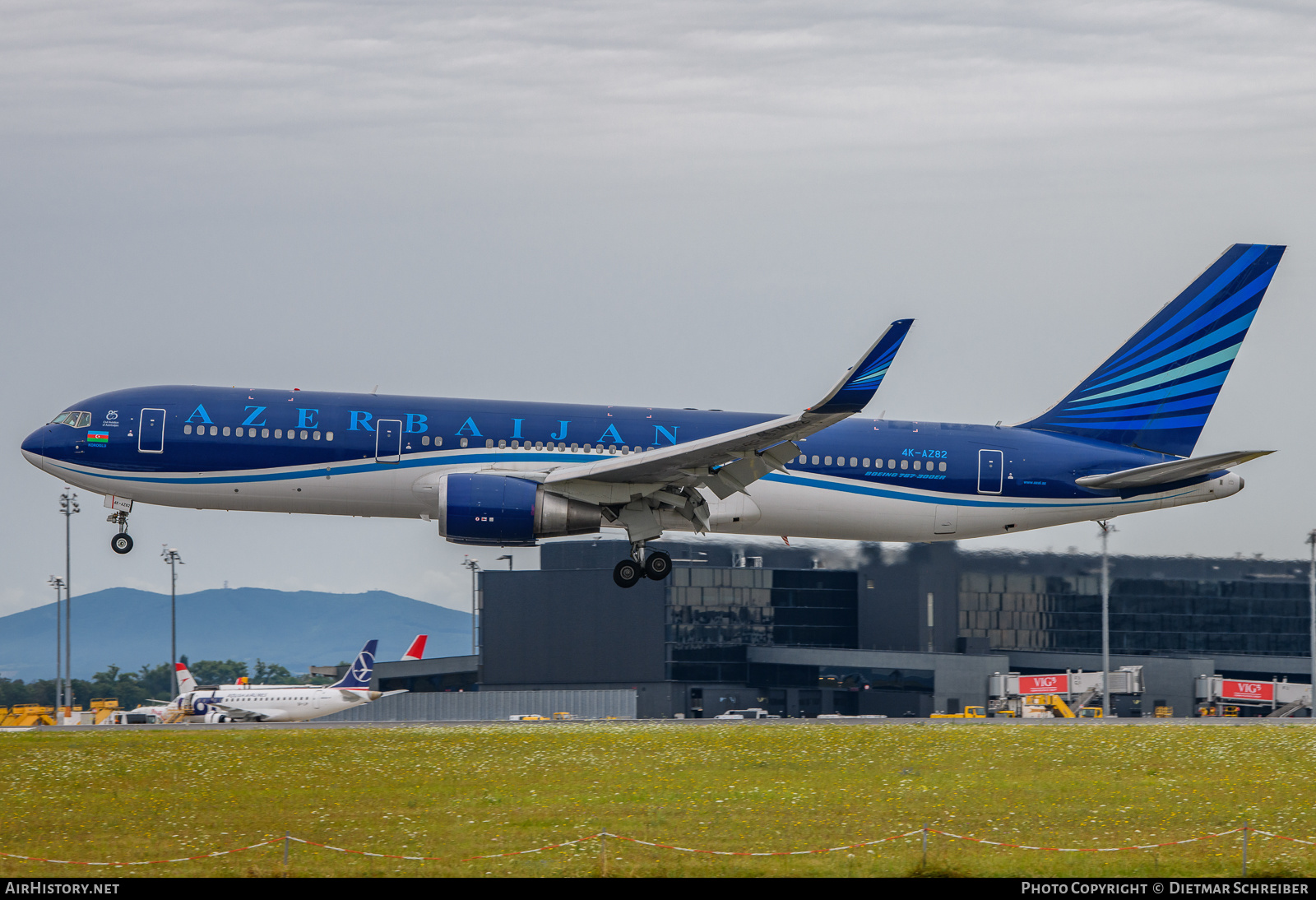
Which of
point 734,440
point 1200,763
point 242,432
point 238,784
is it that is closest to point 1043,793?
point 1200,763

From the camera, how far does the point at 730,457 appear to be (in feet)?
108

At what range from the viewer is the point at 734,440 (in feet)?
104

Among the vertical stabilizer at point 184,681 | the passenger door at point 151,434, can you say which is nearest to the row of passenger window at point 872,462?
the passenger door at point 151,434

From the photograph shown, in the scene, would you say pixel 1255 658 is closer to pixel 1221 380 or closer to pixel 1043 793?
pixel 1221 380

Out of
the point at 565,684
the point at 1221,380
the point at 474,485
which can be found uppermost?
the point at 1221,380

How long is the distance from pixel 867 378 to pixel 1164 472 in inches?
419

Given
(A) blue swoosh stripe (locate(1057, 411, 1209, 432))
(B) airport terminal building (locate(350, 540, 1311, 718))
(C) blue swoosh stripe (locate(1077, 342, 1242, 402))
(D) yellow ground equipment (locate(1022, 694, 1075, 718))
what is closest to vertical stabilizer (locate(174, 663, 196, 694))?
(B) airport terminal building (locate(350, 540, 1311, 718))

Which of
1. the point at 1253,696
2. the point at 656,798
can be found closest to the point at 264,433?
the point at 656,798

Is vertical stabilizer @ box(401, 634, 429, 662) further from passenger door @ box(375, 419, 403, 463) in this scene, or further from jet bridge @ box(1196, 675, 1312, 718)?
passenger door @ box(375, 419, 403, 463)

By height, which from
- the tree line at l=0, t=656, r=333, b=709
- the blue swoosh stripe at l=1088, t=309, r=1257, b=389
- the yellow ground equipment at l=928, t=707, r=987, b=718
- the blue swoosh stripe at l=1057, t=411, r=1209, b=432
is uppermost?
the blue swoosh stripe at l=1088, t=309, r=1257, b=389

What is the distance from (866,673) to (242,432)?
4973cm

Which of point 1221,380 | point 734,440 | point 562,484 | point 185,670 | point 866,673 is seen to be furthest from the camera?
point 866,673

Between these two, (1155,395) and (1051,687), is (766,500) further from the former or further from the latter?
(1051,687)

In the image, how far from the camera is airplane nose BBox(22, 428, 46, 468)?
35750mm
